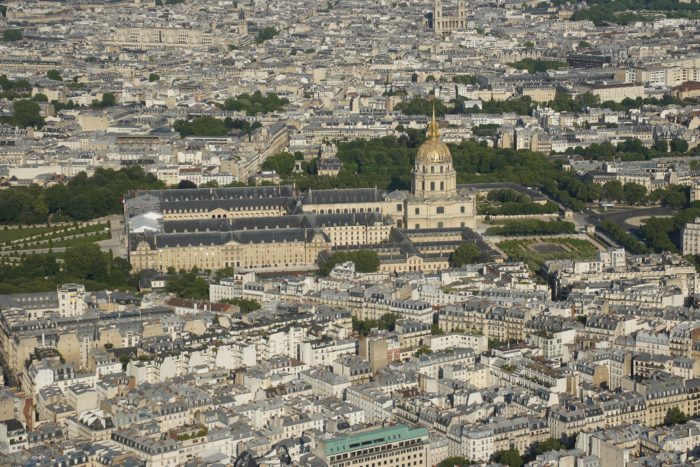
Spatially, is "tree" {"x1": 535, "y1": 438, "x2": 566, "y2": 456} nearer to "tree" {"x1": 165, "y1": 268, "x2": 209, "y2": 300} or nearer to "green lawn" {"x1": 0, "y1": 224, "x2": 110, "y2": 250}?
"tree" {"x1": 165, "y1": 268, "x2": 209, "y2": 300}

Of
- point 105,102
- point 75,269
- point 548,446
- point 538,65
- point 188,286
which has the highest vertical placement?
point 538,65

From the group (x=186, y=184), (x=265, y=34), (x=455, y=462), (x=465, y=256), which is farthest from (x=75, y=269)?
(x=265, y=34)

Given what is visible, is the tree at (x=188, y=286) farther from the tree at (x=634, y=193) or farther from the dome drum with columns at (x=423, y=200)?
the tree at (x=634, y=193)

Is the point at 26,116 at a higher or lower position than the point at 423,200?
higher

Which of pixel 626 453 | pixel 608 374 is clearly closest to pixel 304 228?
pixel 608 374

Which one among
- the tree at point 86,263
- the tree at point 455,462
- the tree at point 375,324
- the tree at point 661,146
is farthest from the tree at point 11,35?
the tree at point 455,462

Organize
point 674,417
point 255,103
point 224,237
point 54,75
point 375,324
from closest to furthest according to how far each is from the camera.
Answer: point 674,417, point 375,324, point 224,237, point 255,103, point 54,75

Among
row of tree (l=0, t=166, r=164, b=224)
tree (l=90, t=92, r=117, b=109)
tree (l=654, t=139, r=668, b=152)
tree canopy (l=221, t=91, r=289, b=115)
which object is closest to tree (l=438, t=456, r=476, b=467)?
A: row of tree (l=0, t=166, r=164, b=224)

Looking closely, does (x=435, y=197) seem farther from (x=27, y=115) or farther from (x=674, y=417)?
(x=27, y=115)
